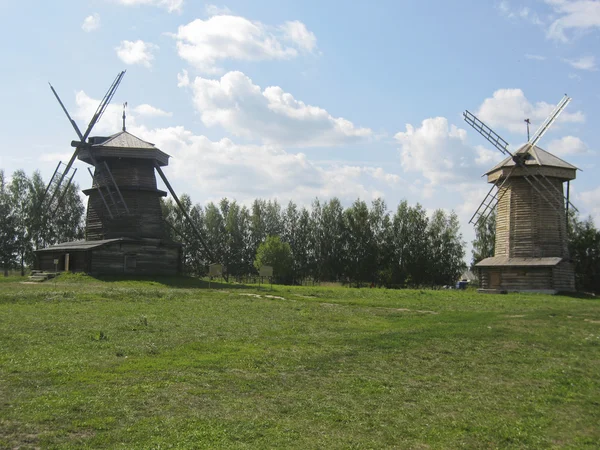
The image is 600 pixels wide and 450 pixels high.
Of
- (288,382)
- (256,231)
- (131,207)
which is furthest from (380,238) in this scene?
(288,382)

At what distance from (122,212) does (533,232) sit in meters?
37.9

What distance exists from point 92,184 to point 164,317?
37687 millimetres

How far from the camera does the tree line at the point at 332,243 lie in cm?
8362

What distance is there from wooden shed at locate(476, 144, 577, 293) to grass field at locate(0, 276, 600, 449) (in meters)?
29.1

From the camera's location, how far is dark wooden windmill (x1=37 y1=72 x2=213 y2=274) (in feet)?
169

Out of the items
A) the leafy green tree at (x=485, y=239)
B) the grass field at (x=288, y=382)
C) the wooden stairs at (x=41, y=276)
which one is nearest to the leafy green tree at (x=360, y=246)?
the leafy green tree at (x=485, y=239)

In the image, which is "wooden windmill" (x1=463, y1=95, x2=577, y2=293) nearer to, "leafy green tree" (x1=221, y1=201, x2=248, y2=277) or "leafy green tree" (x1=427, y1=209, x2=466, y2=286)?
"leafy green tree" (x1=427, y1=209, x2=466, y2=286)

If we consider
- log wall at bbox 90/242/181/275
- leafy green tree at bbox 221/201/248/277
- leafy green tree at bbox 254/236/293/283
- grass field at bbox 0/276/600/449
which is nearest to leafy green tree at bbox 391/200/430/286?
leafy green tree at bbox 254/236/293/283

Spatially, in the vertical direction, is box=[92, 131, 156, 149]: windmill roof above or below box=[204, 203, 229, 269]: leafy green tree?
above

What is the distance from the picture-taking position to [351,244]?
291 feet

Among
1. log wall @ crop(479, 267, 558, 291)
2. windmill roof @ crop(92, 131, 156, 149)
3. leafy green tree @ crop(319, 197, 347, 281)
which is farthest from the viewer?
leafy green tree @ crop(319, 197, 347, 281)

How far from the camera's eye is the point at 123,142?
55.9 meters

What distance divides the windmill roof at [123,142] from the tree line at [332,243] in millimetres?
22311

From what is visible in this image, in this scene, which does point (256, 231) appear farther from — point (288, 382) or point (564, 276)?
point (288, 382)
